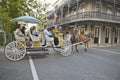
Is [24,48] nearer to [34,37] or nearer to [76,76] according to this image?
[34,37]

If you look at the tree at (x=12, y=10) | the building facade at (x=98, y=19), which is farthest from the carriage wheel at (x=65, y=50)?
the building facade at (x=98, y=19)

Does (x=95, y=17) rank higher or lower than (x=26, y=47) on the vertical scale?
higher

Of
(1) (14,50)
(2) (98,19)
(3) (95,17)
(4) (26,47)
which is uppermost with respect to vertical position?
(3) (95,17)

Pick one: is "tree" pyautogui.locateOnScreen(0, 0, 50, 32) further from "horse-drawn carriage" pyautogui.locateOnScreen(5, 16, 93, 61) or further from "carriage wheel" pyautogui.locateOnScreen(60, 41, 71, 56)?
"carriage wheel" pyautogui.locateOnScreen(60, 41, 71, 56)

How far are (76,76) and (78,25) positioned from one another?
25967 mm

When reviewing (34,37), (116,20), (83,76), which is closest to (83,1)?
(116,20)

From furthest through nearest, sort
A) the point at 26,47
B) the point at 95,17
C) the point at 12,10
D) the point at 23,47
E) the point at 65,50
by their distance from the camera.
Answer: the point at 95,17
the point at 12,10
the point at 65,50
the point at 26,47
the point at 23,47

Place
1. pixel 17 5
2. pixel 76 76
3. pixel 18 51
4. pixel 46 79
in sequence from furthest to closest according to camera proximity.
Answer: pixel 17 5
pixel 18 51
pixel 76 76
pixel 46 79

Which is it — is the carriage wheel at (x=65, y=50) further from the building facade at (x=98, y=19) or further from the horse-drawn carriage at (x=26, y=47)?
the building facade at (x=98, y=19)

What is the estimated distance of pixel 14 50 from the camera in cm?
962

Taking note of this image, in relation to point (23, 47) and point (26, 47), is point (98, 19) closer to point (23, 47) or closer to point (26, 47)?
point (26, 47)

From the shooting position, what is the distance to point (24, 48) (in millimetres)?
9836

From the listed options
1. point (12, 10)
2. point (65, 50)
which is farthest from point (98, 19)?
point (65, 50)

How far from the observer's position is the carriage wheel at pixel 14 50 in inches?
376
